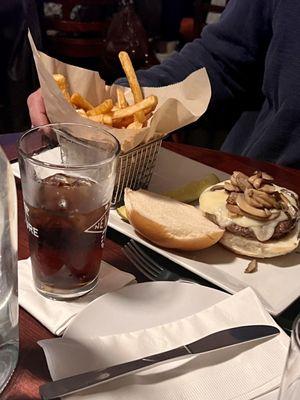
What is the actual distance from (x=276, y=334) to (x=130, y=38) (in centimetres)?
315

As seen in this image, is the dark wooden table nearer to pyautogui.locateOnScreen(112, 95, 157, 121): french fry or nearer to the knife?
the knife

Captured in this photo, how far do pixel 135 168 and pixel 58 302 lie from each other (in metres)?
0.41

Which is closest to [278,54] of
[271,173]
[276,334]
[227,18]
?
[227,18]

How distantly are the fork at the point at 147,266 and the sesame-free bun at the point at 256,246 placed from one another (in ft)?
0.38

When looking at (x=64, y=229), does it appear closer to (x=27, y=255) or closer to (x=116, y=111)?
(x=27, y=255)

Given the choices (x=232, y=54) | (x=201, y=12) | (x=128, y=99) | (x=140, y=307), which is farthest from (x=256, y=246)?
(x=201, y=12)

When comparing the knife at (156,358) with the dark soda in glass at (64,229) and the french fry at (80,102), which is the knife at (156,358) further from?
the french fry at (80,102)

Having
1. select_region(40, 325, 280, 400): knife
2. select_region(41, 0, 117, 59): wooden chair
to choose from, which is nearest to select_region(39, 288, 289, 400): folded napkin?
select_region(40, 325, 280, 400): knife

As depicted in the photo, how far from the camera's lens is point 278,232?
1.02m

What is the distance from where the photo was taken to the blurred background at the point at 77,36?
312 cm

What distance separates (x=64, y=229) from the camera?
0.82 metres

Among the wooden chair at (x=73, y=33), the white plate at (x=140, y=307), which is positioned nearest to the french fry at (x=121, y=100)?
the white plate at (x=140, y=307)

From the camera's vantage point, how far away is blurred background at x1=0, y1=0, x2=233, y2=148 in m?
3.12

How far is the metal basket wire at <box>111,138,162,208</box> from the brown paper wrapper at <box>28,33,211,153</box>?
20 mm
